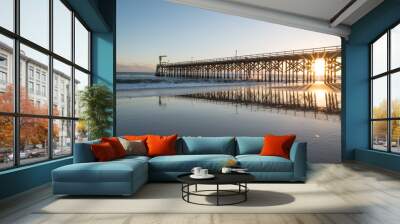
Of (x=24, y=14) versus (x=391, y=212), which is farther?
(x=24, y=14)

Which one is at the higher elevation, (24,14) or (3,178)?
(24,14)

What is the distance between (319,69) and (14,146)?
8.72 meters

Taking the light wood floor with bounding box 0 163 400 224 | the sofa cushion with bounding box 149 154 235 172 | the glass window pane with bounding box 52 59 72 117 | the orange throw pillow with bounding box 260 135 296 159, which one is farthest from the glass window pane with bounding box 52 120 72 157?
the orange throw pillow with bounding box 260 135 296 159

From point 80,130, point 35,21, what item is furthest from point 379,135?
point 35,21

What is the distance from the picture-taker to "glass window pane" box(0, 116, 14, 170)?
209 inches

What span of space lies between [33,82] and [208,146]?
3.19 metres

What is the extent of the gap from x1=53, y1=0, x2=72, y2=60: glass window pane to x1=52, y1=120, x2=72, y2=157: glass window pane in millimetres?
1290

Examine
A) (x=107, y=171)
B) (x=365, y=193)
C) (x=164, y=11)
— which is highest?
(x=164, y=11)

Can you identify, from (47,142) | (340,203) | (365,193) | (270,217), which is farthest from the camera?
(47,142)

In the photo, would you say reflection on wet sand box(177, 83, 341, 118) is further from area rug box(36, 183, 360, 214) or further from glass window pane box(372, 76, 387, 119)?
area rug box(36, 183, 360, 214)

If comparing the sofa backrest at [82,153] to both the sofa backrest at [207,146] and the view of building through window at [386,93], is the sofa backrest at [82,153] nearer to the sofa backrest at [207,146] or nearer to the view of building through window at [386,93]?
the sofa backrest at [207,146]

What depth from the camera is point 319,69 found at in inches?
464

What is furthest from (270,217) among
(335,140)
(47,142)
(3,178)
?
(335,140)

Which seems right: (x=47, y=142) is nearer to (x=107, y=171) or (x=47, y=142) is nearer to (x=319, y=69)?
(x=107, y=171)
